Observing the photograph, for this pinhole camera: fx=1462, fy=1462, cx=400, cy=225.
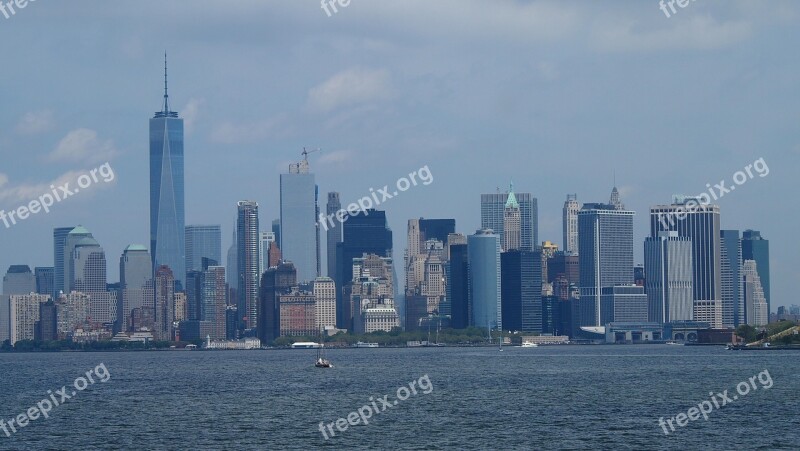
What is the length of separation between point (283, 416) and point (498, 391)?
29.9 metres

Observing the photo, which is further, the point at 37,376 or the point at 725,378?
the point at 37,376

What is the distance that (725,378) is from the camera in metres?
138

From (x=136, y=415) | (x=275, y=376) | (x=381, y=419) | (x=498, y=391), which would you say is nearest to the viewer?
(x=381, y=419)

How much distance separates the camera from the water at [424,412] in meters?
80.2

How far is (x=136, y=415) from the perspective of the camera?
9950cm

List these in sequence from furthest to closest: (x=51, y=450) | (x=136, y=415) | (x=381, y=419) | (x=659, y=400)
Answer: (x=659, y=400) < (x=136, y=415) < (x=381, y=419) < (x=51, y=450)

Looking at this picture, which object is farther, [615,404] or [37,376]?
[37,376]

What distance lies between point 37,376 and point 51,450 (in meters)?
103

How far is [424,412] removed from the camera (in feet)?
321

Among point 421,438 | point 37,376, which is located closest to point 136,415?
point 421,438

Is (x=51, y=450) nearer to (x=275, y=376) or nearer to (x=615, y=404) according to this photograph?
(x=615, y=404)

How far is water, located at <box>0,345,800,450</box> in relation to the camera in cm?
8019

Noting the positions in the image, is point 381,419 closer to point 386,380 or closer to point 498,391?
point 498,391

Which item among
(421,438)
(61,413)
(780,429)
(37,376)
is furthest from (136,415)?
(37,376)
